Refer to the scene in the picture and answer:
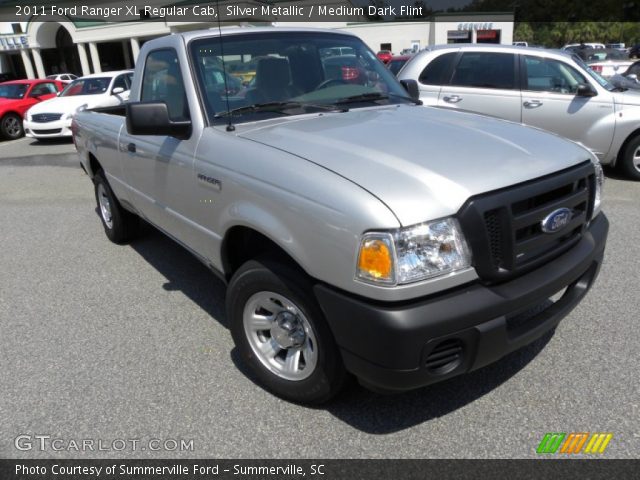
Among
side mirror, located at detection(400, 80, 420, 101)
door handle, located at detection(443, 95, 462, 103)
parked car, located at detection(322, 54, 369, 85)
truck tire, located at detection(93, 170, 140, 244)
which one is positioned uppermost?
parked car, located at detection(322, 54, 369, 85)

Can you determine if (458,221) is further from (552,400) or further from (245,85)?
(245,85)

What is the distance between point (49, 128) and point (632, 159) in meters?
12.9

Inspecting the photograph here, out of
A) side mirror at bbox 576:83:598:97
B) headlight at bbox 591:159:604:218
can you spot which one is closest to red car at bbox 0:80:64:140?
side mirror at bbox 576:83:598:97

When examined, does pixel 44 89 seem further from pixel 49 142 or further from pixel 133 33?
pixel 133 33

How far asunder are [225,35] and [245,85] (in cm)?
47

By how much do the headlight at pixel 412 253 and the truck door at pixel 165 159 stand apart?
1487mm

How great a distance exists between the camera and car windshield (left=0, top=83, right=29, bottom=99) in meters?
15.1

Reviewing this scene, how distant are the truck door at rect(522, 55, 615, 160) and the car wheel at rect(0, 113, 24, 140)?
554 inches

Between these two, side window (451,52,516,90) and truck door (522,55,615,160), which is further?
side window (451,52,516,90)

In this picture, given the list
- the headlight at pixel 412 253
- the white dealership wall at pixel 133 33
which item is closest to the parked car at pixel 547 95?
the headlight at pixel 412 253

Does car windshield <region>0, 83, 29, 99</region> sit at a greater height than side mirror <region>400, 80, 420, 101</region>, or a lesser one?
lesser

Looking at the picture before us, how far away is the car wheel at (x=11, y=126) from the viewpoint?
48.2ft

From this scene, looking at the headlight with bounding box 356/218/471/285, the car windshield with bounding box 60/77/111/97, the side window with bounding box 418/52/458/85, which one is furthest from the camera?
the car windshield with bounding box 60/77/111/97

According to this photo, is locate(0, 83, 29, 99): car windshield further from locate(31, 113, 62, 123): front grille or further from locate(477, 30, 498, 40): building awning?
locate(477, 30, 498, 40): building awning
